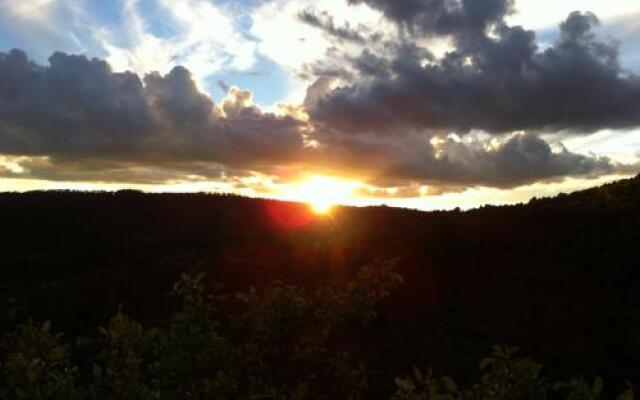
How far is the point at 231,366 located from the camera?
5.77 m

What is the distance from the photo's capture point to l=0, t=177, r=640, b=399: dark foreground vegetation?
5125 mm

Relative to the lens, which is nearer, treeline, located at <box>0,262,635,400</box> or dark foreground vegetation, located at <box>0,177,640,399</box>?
treeline, located at <box>0,262,635,400</box>

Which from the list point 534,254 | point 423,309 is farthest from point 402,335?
point 534,254

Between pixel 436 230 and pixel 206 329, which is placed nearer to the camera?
pixel 206 329

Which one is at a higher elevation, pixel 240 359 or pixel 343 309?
pixel 343 309

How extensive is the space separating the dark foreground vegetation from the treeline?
0.02m

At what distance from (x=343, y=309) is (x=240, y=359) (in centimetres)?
105

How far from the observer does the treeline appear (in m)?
4.14

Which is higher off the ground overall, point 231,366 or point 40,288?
point 231,366

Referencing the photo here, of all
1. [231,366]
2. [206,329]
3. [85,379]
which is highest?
[206,329]

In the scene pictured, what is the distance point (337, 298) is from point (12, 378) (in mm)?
2832

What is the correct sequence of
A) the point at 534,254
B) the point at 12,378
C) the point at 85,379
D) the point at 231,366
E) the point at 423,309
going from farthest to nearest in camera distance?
the point at 534,254, the point at 423,309, the point at 85,379, the point at 231,366, the point at 12,378

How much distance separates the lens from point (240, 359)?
19.3ft

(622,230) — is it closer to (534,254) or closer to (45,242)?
(534,254)
